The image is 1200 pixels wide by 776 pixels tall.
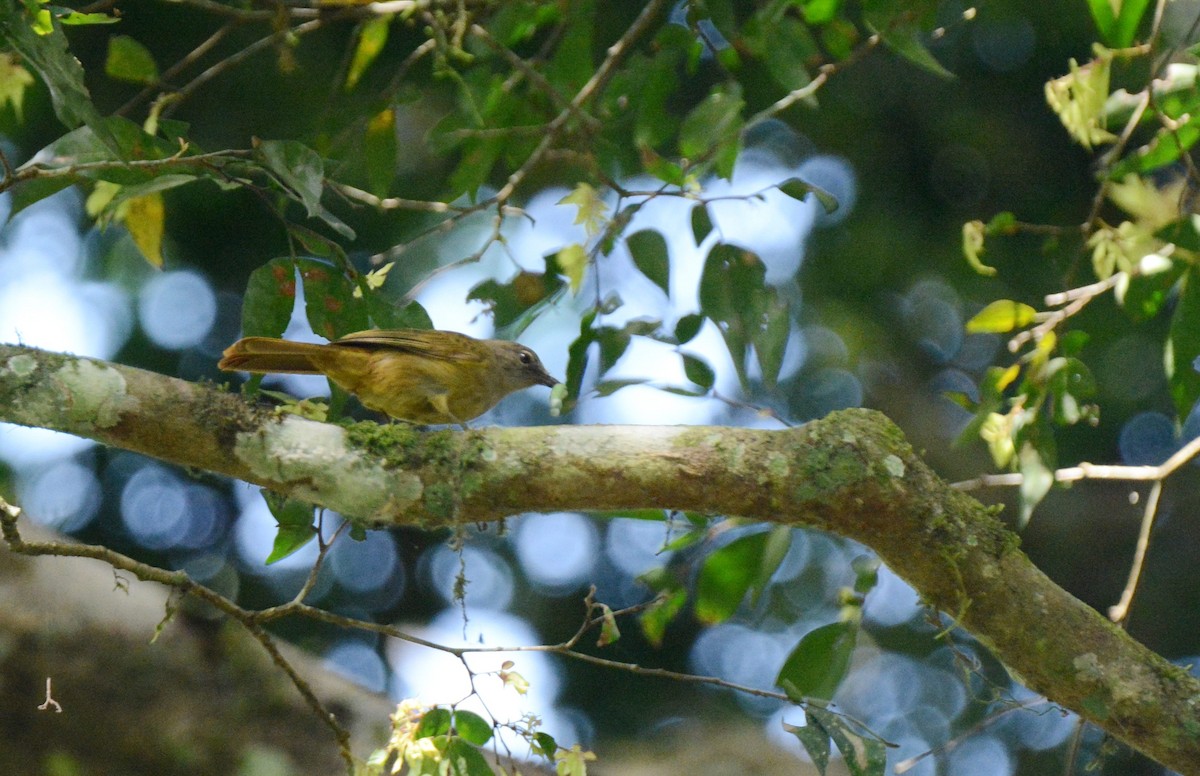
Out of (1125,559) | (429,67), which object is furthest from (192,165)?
(1125,559)

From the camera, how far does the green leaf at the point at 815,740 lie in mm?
2893

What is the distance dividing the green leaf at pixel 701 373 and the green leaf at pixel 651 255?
11.0 inches

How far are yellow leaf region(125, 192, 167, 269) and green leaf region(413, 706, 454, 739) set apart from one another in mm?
1744

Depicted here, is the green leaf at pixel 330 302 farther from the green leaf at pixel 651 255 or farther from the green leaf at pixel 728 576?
the green leaf at pixel 728 576

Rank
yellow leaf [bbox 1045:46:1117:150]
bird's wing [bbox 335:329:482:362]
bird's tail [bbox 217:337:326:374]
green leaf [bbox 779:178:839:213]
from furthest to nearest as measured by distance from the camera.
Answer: bird's wing [bbox 335:329:482:362], bird's tail [bbox 217:337:326:374], green leaf [bbox 779:178:839:213], yellow leaf [bbox 1045:46:1117:150]

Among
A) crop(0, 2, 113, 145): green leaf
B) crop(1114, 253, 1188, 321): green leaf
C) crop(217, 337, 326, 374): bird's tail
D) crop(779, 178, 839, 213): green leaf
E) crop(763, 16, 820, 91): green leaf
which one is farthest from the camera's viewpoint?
crop(763, 16, 820, 91): green leaf

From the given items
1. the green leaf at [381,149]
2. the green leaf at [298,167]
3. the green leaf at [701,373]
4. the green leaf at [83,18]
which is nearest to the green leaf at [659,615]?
the green leaf at [701,373]

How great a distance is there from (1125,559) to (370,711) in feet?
15.3

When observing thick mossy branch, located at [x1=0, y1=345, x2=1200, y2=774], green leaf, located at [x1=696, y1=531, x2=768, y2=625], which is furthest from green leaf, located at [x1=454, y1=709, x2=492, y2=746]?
green leaf, located at [x1=696, y1=531, x2=768, y2=625]

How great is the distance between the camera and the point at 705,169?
3.91 metres

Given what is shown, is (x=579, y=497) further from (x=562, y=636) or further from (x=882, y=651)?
(x=882, y=651)

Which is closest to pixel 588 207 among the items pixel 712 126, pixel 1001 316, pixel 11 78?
pixel 712 126

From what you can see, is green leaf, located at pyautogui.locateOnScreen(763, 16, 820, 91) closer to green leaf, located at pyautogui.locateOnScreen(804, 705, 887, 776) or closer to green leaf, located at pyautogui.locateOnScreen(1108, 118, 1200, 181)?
green leaf, located at pyautogui.locateOnScreen(1108, 118, 1200, 181)

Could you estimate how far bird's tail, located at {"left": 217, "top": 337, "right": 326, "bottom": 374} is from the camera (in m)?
3.73
